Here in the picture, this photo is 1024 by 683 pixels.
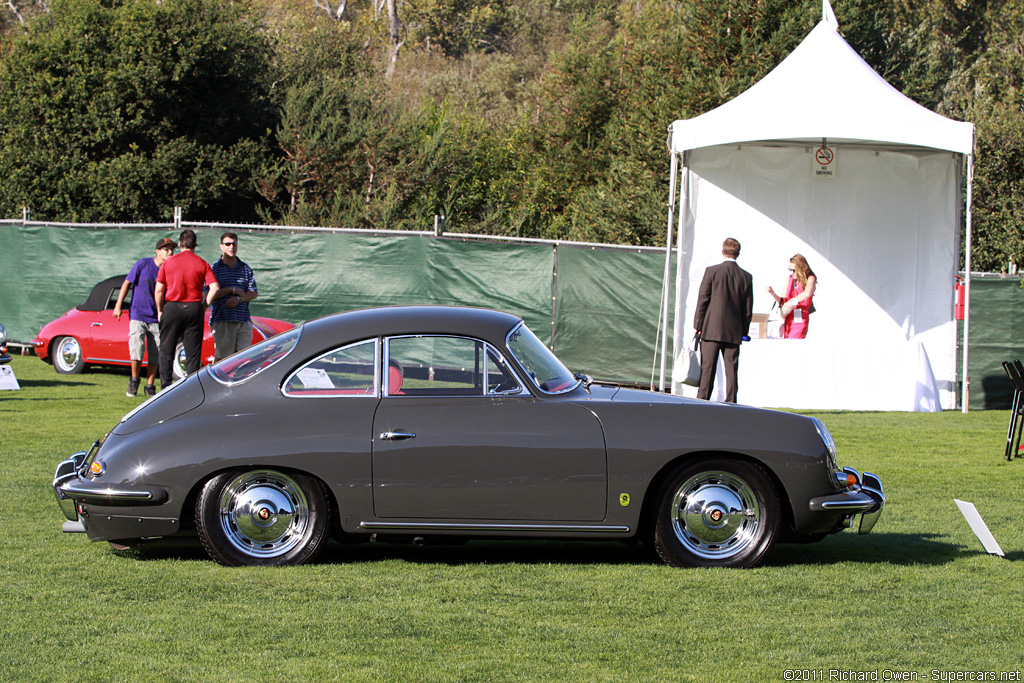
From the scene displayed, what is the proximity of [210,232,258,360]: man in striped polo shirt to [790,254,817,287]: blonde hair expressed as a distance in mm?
6163

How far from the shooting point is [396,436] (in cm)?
546

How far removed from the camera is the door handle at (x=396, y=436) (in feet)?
17.9

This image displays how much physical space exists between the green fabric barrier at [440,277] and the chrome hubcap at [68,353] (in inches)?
70.8

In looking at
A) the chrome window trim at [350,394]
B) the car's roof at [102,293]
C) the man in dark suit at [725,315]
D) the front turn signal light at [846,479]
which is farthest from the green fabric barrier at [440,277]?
the chrome window trim at [350,394]

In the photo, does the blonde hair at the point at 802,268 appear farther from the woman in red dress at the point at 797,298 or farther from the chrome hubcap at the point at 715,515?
the chrome hubcap at the point at 715,515

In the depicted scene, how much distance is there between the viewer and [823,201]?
13.9m

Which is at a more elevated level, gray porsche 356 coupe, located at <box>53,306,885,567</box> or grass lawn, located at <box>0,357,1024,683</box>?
gray porsche 356 coupe, located at <box>53,306,885,567</box>

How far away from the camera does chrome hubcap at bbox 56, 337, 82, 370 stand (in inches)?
617

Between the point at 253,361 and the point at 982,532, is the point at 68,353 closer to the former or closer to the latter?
the point at 253,361

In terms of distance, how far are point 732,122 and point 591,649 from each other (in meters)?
9.24

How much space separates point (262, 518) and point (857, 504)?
287cm

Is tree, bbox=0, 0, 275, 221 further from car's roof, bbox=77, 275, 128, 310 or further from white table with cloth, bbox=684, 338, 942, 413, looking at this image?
white table with cloth, bbox=684, 338, 942, 413

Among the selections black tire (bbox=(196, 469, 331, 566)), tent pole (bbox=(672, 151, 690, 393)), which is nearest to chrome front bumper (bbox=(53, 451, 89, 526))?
black tire (bbox=(196, 469, 331, 566))

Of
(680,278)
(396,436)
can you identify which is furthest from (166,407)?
(680,278)
